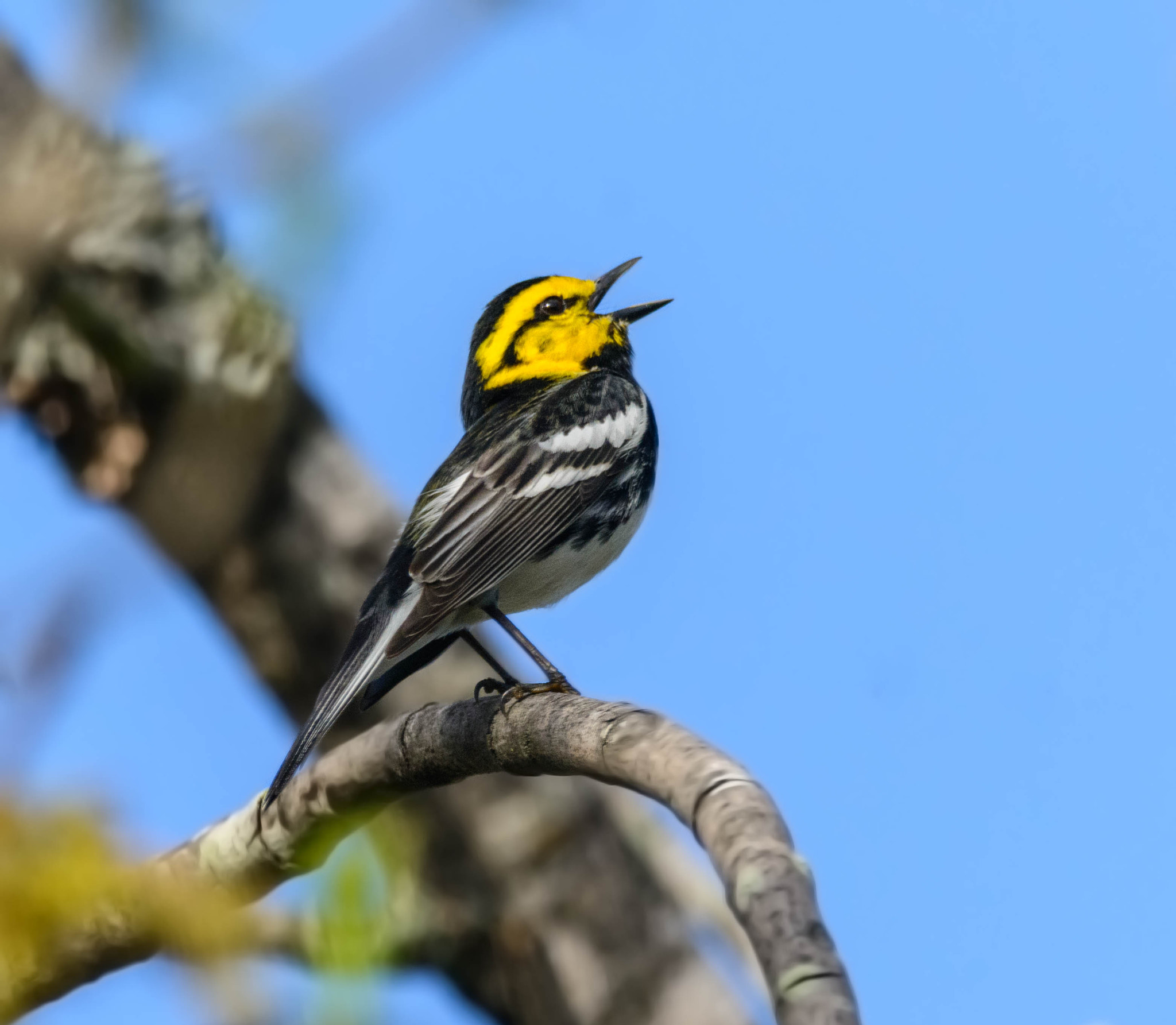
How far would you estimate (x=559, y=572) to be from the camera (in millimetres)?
5125

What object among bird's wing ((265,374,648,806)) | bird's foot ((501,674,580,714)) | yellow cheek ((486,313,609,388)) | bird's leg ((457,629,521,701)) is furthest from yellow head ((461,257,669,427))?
bird's foot ((501,674,580,714))

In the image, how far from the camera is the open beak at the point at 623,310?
6.27 meters

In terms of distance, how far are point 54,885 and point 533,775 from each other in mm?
1362

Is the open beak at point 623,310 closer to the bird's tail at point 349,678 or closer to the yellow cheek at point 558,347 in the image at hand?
the yellow cheek at point 558,347

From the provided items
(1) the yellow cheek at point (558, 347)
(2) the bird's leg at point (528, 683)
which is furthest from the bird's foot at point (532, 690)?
(1) the yellow cheek at point (558, 347)

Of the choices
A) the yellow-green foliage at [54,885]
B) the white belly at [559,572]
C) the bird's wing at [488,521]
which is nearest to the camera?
the yellow-green foliage at [54,885]

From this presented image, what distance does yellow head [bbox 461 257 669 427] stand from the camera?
621 centimetres

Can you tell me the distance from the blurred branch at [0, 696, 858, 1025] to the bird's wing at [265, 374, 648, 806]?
0.35 metres

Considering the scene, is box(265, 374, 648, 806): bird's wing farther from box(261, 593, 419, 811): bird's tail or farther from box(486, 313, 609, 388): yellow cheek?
box(486, 313, 609, 388): yellow cheek

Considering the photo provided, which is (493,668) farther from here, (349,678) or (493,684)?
(349,678)

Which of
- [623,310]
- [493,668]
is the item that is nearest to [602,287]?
[623,310]

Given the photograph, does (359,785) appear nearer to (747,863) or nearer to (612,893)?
(747,863)

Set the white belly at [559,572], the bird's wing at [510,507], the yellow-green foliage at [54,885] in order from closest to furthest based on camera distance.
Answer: the yellow-green foliage at [54,885], the bird's wing at [510,507], the white belly at [559,572]

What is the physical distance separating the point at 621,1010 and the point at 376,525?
2365mm
